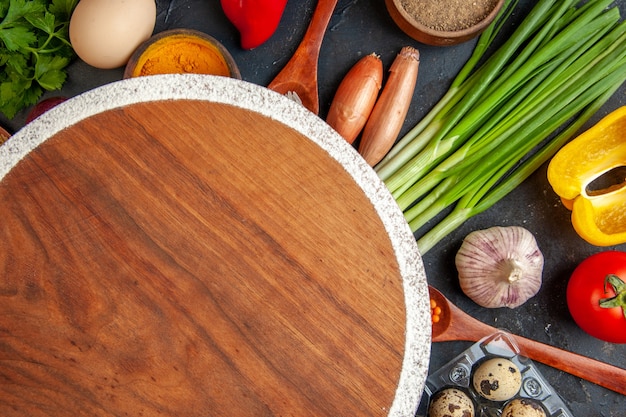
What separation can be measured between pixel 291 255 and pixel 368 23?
77cm

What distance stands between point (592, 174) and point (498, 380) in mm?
541

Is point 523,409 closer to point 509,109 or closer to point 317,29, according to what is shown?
point 509,109

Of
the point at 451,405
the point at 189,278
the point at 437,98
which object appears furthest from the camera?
the point at 437,98

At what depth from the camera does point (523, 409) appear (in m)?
1.37

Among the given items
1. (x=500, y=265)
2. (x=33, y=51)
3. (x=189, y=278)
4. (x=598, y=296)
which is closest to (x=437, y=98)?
(x=500, y=265)

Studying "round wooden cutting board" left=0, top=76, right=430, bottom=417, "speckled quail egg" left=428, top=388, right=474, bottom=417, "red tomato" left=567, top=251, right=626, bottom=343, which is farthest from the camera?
"red tomato" left=567, top=251, right=626, bottom=343

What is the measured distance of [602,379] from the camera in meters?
1.52

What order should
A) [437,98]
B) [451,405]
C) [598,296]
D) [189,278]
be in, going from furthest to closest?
[437,98] → [598,296] → [451,405] → [189,278]

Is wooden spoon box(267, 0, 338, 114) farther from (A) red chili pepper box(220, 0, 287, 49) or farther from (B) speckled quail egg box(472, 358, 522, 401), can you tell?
(B) speckled quail egg box(472, 358, 522, 401)

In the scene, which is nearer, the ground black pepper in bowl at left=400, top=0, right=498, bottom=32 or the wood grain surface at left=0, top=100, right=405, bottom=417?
the wood grain surface at left=0, top=100, right=405, bottom=417

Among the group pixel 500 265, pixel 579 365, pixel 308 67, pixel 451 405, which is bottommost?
pixel 579 365

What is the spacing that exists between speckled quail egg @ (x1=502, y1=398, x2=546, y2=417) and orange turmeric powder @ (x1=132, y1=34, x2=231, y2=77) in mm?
983

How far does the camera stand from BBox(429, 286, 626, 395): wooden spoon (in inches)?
Answer: 59.0

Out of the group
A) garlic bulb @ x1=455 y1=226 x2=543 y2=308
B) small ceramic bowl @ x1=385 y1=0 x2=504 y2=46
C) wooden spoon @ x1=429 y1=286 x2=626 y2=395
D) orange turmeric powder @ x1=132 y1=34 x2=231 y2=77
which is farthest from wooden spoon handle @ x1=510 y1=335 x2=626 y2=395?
orange turmeric powder @ x1=132 y1=34 x2=231 y2=77
